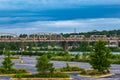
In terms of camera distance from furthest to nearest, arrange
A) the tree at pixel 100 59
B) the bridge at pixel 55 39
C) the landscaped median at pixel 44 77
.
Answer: the bridge at pixel 55 39 → the tree at pixel 100 59 → the landscaped median at pixel 44 77

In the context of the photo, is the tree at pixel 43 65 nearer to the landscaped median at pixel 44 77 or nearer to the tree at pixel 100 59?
the landscaped median at pixel 44 77

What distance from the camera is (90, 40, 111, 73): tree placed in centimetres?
4988

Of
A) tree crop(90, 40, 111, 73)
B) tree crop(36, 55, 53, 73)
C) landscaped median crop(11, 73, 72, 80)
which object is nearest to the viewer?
landscaped median crop(11, 73, 72, 80)

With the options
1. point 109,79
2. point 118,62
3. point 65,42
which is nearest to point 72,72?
point 109,79

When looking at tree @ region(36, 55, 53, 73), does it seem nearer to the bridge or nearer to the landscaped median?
the landscaped median

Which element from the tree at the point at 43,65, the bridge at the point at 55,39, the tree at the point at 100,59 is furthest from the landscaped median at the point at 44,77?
the bridge at the point at 55,39

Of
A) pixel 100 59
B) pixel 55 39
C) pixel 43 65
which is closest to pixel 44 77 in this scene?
pixel 43 65

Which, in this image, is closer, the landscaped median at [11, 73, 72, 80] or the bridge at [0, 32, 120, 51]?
the landscaped median at [11, 73, 72, 80]

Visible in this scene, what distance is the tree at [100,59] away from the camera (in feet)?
164

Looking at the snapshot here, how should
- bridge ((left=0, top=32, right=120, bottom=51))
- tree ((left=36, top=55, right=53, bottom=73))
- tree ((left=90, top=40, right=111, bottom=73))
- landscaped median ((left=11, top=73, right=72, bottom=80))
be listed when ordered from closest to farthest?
landscaped median ((left=11, top=73, right=72, bottom=80)), tree ((left=36, top=55, right=53, bottom=73)), tree ((left=90, top=40, right=111, bottom=73)), bridge ((left=0, top=32, right=120, bottom=51))

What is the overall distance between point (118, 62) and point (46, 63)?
3902 cm

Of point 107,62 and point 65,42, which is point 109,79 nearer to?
point 107,62

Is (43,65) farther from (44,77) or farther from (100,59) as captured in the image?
(100,59)

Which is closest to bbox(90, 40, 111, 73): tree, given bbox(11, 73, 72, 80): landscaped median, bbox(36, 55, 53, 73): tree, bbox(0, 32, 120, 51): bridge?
bbox(11, 73, 72, 80): landscaped median
